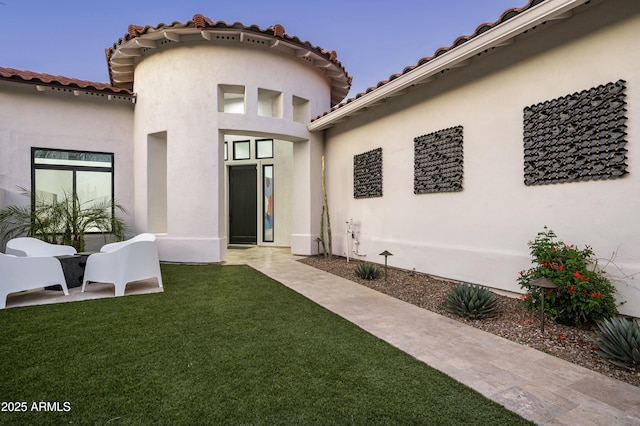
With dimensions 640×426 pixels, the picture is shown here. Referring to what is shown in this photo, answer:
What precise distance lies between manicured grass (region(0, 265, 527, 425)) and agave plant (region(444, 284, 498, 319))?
4.63 ft

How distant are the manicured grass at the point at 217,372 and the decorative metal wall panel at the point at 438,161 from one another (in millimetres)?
3193

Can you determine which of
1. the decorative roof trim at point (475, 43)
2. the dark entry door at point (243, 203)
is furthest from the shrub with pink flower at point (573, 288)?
the dark entry door at point (243, 203)

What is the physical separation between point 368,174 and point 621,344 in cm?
573

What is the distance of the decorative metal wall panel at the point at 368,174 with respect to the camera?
7.56 meters

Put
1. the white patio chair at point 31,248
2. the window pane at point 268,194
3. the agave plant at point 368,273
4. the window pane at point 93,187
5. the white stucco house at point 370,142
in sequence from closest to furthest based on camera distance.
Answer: the white stucco house at point 370,142 < the white patio chair at point 31,248 < the agave plant at point 368,273 < the window pane at point 93,187 < the window pane at point 268,194

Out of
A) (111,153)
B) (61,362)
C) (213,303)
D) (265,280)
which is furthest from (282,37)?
(61,362)

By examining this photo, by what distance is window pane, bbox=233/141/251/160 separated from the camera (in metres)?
12.0

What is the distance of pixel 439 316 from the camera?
162 inches

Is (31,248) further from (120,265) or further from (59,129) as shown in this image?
(59,129)

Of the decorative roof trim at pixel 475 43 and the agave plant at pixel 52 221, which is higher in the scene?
the decorative roof trim at pixel 475 43

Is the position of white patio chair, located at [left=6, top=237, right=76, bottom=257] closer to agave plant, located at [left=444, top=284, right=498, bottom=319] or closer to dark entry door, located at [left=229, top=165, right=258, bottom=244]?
dark entry door, located at [left=229, top=165, right=258, bottom=244]

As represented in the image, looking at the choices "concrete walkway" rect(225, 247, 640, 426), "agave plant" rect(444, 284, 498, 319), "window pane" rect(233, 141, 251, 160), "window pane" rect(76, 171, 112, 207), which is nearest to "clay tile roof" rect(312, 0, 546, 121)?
"agave plant" rect(444, 284, 498, 319)

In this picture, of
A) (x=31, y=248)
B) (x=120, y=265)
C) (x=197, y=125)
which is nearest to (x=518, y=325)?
(x=120, y=265)

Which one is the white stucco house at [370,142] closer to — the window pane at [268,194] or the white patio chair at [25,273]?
the window pane at [268,194]
